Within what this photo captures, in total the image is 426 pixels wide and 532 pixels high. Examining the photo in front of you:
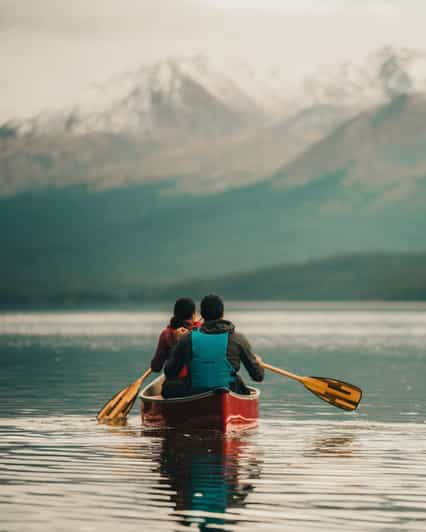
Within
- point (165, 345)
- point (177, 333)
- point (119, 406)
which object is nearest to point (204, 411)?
point (177, 333)

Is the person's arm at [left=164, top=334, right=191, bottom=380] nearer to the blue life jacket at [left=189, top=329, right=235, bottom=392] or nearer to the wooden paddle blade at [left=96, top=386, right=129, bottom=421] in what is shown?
the blue life jacket at [left=189, top=329, right=235, bottom=392]

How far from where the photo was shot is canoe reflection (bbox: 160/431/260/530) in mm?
18906

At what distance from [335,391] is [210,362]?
6.29m

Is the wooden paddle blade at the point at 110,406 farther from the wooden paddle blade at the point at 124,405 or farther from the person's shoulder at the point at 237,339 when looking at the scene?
the person's shoulder at the point at 237,339

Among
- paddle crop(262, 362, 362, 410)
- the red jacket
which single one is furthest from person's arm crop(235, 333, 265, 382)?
paddle crop(262, 362, 362, 410)

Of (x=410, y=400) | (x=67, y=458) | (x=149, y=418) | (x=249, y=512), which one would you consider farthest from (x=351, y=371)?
(x=249, y=512)

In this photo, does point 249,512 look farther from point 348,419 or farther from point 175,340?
point 348,419

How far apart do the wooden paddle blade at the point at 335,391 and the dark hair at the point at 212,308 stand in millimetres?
6107

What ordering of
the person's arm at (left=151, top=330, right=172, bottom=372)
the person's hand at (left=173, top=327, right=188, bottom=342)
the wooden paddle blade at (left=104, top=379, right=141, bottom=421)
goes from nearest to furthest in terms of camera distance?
1. the person's hand at (left=173, top=327, right=188, bottom=342)
2. the person's arm at (left=151, top=330, right=172, bottom=372)
3. the wooden paddle blade at (left=104, top=379, right=141, bottom=421)

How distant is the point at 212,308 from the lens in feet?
87.6

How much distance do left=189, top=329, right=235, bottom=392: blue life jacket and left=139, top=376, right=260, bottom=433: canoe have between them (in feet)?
0.64

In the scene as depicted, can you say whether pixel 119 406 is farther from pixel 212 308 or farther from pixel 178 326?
pixel 212 308

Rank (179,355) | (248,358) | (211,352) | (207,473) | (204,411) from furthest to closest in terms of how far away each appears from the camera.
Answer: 1. (204,411)
2. (248,358)
3. (179,355)
4. (211,352)
5. (207,473)

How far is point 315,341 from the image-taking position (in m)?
94.8
